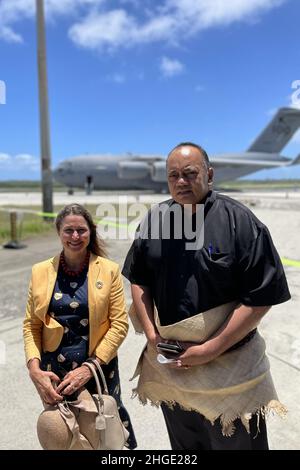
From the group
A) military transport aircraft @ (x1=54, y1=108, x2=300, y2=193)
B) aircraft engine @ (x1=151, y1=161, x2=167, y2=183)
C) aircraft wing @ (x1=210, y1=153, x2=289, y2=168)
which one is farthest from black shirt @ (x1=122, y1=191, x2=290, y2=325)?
aircraft wing @ (x1=210, y1=153, x2=289, y2=168)

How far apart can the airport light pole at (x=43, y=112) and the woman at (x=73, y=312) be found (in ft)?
35.9

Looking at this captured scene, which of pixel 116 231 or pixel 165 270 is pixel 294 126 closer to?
pixel 116 231

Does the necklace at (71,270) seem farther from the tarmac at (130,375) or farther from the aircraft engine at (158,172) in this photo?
the aircraft engine at (158,172)

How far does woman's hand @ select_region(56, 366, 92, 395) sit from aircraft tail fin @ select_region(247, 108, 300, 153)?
4288 cm

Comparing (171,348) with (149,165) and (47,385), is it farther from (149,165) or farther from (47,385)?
(149,165)

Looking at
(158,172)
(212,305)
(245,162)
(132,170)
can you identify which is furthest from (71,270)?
(245,162)

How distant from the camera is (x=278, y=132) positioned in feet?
138

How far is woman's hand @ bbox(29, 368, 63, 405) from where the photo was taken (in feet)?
6.56

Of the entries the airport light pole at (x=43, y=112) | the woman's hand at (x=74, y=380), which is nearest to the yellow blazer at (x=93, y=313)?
the woman's hand at (x=74, y=380)

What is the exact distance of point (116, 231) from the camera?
11.5m

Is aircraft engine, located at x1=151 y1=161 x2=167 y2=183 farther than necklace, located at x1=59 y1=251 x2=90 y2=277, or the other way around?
aircraft engine, located at x1=151 y1=161 x2=167 y2=183

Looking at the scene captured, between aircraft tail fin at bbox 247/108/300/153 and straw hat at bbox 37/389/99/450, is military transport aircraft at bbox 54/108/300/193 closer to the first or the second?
aircraft tail fin at bbox 247/108/300/153

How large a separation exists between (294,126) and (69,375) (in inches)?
1759
